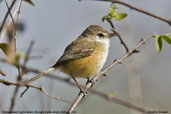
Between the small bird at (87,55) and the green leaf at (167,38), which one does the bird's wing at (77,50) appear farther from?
the green leaf at (167,38)

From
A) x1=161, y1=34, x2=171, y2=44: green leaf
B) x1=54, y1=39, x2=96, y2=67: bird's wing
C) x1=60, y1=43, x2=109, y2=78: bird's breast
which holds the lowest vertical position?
x1=60, y1=43, x2=109, y2=78: bird's breast

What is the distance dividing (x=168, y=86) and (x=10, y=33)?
9.50 metres

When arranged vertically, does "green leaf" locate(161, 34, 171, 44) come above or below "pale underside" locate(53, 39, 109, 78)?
above

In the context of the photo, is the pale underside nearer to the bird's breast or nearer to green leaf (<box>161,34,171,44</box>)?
the bird's breast

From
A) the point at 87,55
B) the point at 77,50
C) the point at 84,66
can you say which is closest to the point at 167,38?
the point at 84,66

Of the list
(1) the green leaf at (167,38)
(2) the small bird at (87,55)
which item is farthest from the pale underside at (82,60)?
(1) the green leaf at (167,38)

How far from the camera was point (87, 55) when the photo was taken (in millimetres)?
6086

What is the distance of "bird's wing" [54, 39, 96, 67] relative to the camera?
584cm

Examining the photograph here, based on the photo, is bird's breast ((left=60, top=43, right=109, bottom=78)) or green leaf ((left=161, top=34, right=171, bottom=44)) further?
bird's breast ((left=60, top=43, right=109, bottom=78))

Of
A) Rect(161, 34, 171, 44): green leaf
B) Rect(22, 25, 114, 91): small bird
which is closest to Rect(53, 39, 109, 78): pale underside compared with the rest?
Rect(22, 25, 114, 91): small bird

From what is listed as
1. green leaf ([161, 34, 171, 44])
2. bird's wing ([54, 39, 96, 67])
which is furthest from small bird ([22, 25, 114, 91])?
green leaf ([161, 34, 171, 44])

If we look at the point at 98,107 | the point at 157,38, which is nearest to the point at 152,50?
the point at 157,38

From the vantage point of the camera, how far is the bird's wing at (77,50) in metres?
5.84

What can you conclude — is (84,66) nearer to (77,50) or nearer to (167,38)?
(77,50)
